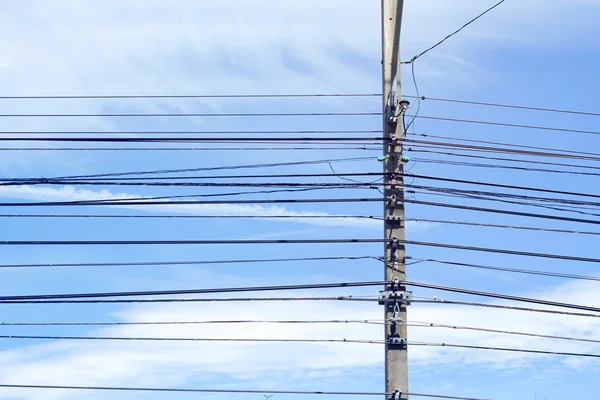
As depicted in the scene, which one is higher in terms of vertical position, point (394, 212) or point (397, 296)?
point (394, 212)

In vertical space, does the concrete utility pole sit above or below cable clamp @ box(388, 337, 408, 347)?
above

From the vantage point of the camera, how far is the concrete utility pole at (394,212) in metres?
13.7

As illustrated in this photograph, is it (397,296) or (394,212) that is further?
(394,212)

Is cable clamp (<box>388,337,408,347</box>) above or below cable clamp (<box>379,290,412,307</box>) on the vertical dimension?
below

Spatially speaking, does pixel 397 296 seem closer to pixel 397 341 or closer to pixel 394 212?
pixel 397 341

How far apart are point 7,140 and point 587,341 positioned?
1100 centimetres

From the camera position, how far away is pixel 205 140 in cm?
1558

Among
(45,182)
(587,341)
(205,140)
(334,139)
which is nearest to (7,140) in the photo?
(45,182)

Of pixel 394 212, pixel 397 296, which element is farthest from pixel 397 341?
pixel 394 212

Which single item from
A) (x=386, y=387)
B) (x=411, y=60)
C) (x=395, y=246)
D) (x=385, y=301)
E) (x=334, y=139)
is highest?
(x=411, y=60)

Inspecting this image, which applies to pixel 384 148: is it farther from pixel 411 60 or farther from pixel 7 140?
pixel 7 140

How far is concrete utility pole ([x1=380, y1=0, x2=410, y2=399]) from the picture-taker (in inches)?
539

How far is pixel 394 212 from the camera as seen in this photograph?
14695 millimetres

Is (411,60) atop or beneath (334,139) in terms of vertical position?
atop
